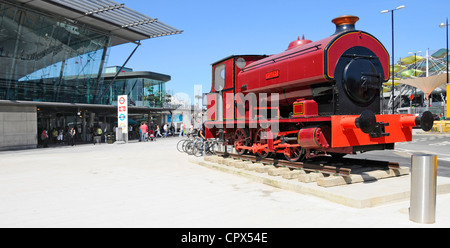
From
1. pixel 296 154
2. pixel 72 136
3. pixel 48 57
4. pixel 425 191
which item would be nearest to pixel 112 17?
pixel 48 57

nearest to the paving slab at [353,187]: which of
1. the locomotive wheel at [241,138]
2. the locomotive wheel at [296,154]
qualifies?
the locomotive wheel at [296,154]

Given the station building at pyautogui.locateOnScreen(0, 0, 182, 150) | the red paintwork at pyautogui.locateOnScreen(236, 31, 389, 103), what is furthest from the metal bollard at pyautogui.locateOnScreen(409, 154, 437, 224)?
the station building at pyautogui.locateOnScreen(0, 0, 182, 150)

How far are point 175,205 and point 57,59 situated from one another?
77.8 ft

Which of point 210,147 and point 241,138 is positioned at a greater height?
point 241,138

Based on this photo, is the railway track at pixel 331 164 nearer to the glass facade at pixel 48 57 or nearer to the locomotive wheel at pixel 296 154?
the locomotive wheel at pixel 296 154

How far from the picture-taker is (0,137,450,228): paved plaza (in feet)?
16.2

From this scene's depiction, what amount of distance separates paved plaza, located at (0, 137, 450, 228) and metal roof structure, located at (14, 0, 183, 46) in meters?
15.9

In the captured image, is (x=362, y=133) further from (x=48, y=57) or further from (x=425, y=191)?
(x=48, y=57)

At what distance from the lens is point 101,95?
29.6m

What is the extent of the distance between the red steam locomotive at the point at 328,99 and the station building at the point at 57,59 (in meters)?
16.7

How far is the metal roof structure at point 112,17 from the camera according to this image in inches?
847

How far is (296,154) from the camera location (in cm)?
874

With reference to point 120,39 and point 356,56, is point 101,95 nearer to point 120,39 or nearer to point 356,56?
point 120,39
